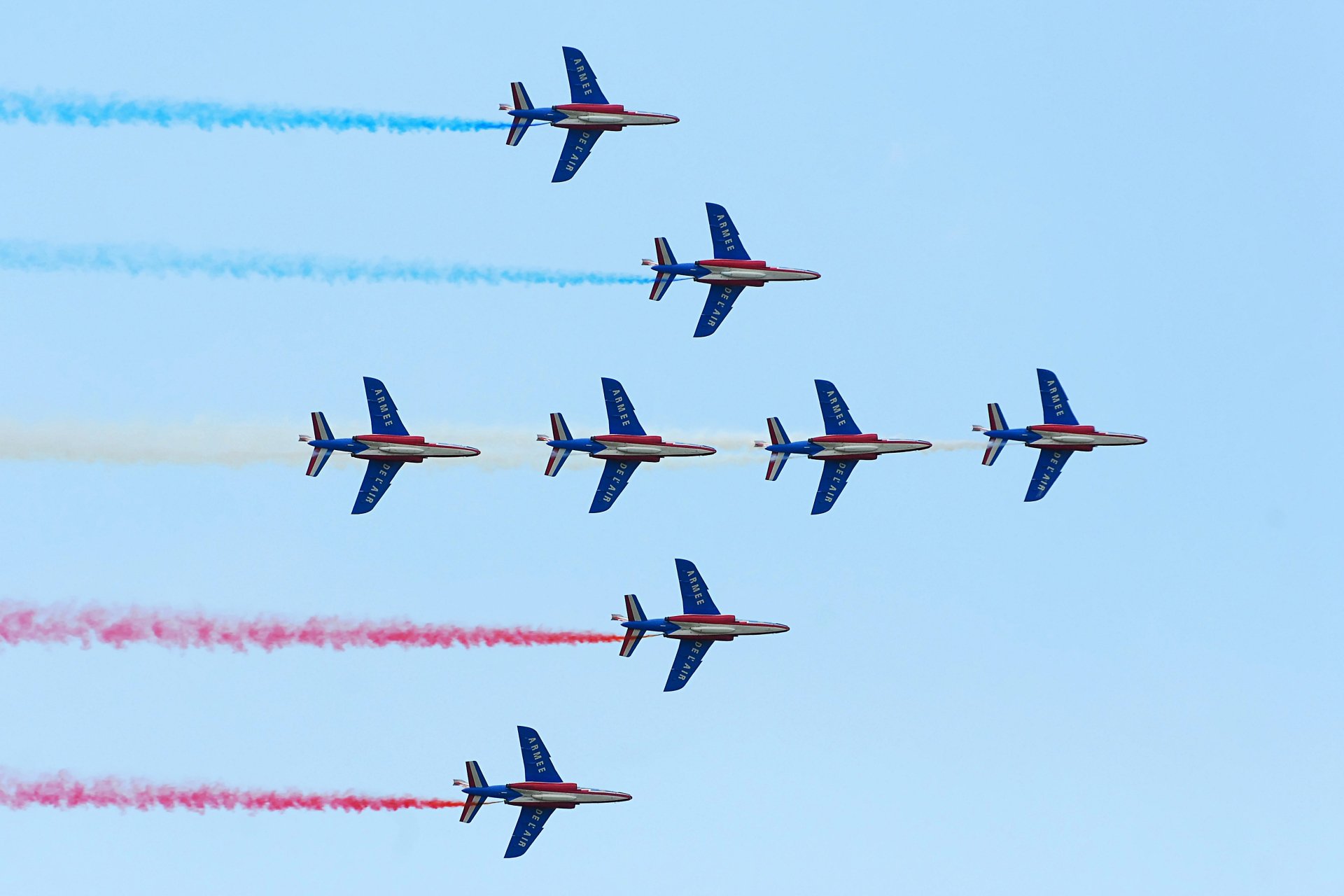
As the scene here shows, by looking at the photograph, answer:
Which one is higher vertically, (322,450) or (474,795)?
(322,450)

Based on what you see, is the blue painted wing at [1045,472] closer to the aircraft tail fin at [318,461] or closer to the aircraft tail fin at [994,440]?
the aircraft tail fin at [994,440]

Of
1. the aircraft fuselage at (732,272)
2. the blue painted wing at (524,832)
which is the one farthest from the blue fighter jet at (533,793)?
the aircraft fuselage at (732,272)

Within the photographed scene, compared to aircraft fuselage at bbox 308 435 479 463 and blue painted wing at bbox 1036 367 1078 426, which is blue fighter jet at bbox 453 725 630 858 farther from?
blue painted wing at bbox 1036 367 1078 426

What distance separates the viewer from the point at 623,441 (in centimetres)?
11956

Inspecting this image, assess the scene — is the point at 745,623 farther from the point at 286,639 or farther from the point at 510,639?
the point at 286,639

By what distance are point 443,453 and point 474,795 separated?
17.7 meters

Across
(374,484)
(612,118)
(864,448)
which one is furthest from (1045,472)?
(374,484)

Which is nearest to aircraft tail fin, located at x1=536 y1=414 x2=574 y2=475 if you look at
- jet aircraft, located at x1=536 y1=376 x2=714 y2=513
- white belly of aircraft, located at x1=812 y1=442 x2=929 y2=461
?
jet aircraft, located at x1=536 y1=376 x2=714 y2=513

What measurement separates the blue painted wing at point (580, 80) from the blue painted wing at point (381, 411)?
1909 centimetres

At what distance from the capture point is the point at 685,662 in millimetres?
120750

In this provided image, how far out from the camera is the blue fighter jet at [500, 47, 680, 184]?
120 metres

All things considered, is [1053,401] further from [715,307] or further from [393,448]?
[393,448]

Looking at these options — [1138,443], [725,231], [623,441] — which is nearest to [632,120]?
[725,231]

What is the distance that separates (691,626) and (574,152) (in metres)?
26.2
